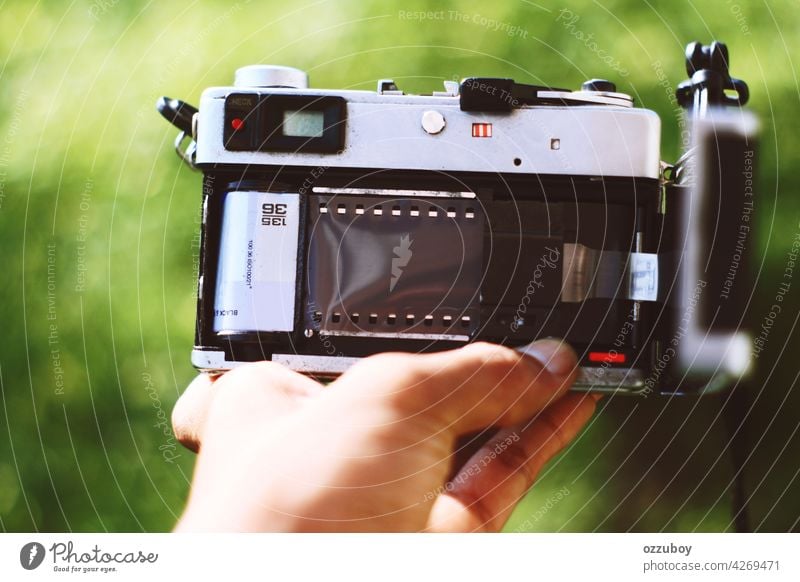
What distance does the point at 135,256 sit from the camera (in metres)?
0.81

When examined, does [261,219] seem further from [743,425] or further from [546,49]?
[743,425]

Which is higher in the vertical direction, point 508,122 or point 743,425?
point 508,122

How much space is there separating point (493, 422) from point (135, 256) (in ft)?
1.31
